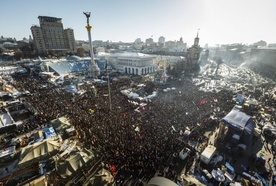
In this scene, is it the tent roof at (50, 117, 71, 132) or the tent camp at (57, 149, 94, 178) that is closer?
the tent camp at (57, 149, 94, 178)

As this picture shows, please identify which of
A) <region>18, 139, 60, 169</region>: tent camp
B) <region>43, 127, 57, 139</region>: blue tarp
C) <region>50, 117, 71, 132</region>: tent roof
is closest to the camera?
<region>18, 139, 60, 169</region>: tent camp

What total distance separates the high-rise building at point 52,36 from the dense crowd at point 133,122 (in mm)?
62280

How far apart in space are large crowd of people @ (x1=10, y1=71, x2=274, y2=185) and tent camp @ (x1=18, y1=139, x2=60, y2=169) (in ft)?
9.67

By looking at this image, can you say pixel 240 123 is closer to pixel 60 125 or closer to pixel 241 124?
pixel 241 124

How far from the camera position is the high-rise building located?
73.1 metres

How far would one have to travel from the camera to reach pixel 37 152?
1014 centimetres

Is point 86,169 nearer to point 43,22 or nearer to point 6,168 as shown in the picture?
point 6,168

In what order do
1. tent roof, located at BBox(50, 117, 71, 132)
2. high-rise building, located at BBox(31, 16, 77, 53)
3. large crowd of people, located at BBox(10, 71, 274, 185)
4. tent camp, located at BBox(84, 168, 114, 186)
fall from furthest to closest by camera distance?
high-rise building, located at BBox(31, 16, 77, 53) < tent roof, located at BBox(50, 117, 71, 132) < large crowd of people, located at BBox(10, 71, 274, 185) < tent camp, located at BBox(84, 168, 114, 186)

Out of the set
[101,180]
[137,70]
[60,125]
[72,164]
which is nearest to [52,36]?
[137,70]

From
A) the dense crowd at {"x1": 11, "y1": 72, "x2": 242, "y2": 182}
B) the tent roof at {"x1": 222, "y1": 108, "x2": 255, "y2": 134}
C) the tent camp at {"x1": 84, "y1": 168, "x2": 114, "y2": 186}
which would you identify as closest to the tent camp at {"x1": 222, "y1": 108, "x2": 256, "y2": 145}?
the tent roof at {"x1": 222, "y1": 108, "x2": 255, "y2": 134}

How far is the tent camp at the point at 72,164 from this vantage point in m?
8.93

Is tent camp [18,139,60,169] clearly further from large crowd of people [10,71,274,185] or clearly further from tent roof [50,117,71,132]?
tent roof [50,117,71,132]

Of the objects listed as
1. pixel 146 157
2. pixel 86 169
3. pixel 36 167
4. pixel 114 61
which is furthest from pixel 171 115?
pixel 114 61

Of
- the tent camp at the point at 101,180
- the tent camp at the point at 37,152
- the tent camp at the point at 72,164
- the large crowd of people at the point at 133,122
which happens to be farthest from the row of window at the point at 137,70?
the tent camp at the point at 101,180
